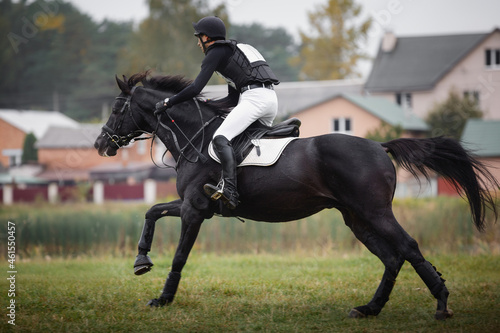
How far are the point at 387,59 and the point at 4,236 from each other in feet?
140

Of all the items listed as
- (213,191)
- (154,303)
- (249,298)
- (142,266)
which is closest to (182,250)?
(142,266)

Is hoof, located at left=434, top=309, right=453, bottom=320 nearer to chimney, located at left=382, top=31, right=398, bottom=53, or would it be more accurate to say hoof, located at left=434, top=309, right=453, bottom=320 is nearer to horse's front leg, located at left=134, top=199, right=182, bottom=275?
horse's front leg, located at left=134, top=199, right=182, bottom=275

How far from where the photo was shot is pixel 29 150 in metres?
46.0

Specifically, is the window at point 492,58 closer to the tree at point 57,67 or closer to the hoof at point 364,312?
the tree at point 57,67

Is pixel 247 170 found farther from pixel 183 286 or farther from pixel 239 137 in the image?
pixel 183 286

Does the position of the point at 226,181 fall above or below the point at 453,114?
below

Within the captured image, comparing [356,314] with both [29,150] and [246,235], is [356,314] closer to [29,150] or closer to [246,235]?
[246,235]

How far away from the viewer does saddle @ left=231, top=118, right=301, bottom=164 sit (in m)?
6.83

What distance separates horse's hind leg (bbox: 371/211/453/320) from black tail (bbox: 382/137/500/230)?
0.84 metres

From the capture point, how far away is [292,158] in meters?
6.67

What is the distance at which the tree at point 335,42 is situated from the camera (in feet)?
152

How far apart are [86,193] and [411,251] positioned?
32.7 meters

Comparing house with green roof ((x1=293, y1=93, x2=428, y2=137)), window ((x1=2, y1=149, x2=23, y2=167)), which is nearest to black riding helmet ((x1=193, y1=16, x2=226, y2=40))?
house with green roof ((x1=293, y1=93, x2=428, y2=137))

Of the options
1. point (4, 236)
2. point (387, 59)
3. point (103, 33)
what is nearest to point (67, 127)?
point (103, 33)
